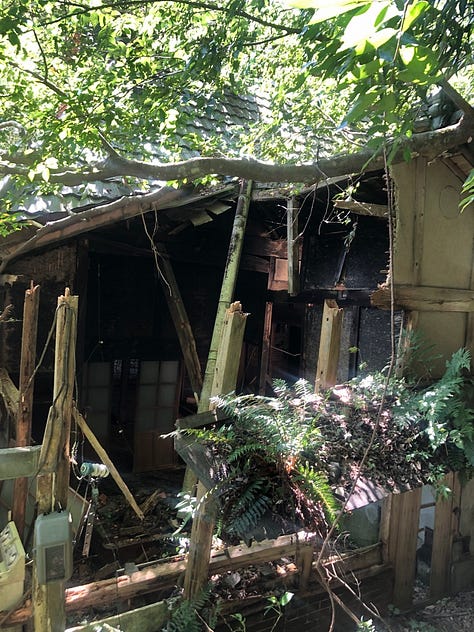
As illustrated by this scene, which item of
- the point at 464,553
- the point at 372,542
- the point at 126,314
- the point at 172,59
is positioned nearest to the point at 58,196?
the point at 172,59

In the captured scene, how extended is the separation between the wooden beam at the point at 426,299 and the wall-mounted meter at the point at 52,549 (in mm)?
3071

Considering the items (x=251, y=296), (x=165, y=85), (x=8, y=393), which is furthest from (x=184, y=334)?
(x=165, y=85)

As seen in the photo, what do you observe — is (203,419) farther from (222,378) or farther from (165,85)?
(165,85)

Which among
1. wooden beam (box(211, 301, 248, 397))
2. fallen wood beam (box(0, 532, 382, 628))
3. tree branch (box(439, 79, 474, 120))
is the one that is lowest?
fallen wood beam (box(0, 532, 382, 628))

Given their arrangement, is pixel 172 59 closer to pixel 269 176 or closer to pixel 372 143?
pixel 269 176

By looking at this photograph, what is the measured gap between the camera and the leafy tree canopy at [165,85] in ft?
8.61

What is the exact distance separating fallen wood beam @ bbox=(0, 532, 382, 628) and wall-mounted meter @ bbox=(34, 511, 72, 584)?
3.97 feet

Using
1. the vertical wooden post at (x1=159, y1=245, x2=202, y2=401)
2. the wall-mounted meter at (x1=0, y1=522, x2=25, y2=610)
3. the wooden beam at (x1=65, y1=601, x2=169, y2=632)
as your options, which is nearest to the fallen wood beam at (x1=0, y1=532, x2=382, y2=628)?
the wooden beam at (x1=65, y1=601, x2=169, y2=632)

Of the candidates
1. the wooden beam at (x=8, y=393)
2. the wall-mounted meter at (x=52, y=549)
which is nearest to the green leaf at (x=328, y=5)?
the wall-mounted meter at (x=52, y=549)

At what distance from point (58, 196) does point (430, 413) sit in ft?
12.8

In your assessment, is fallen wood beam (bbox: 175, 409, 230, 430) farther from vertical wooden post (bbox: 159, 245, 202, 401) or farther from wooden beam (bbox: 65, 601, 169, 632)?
vertical wooden post (bbox: 159, 245, 202, 401)

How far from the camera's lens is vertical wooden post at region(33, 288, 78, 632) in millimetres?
2125

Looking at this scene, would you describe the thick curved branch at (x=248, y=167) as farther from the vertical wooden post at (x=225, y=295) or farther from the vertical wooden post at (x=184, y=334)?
the vertical wooden post at (x=184, y=334)

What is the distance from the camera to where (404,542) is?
4.70 meters
